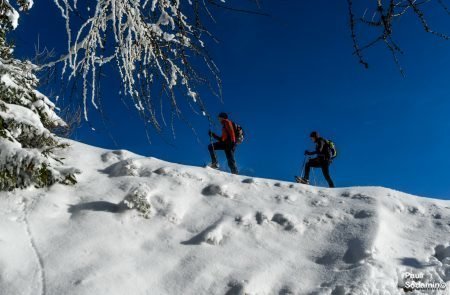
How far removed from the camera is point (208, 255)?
434cm

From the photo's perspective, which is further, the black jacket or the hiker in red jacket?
the black jacket

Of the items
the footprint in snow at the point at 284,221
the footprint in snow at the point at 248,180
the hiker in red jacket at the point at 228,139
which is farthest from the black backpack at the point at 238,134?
the footprint in snow at the point at 284,221

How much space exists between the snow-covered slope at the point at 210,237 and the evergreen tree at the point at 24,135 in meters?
0.21

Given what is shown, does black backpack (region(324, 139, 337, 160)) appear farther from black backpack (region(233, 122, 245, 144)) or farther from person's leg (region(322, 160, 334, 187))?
black backpack (region(233, 122, 245, 144))

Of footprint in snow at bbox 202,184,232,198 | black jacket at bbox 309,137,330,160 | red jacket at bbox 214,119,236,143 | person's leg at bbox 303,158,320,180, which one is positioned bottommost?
footprint in snow at bbox 202,184,232,198

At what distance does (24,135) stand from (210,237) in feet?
10.9

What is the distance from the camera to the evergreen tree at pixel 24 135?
486 centimetres

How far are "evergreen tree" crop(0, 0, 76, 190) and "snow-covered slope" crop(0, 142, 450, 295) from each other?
0.69 feet

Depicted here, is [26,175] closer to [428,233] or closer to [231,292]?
[231,292]

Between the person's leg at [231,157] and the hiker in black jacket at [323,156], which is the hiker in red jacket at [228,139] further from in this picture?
the hiker in black jacket at [323,156]

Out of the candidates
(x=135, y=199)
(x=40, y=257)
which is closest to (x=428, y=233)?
(x=135, y=199)

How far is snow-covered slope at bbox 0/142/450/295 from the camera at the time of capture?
12.4 ft

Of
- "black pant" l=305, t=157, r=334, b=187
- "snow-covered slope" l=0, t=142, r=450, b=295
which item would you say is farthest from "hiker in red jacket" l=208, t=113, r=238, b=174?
"snow-covered slope" l=0, t=142, r=450, b=295

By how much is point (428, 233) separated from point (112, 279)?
422 cm
